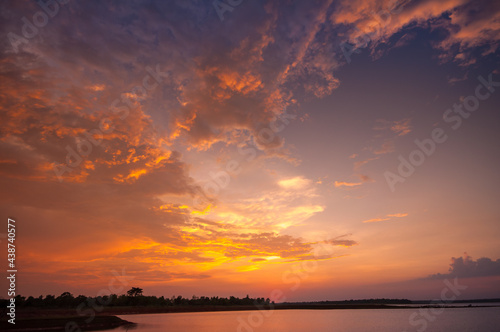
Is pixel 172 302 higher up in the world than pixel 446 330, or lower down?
lower down

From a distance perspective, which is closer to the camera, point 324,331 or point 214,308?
point 324,331

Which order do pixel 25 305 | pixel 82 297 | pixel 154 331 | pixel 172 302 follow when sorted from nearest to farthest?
pixel 154 331 < pixel 25 305 < pixel 82 297 < pixel 172 302

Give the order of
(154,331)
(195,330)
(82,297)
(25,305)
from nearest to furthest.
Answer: (154,331), (195,330), (25,305), (82,297)

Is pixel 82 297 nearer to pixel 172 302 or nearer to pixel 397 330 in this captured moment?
pixel 172 302

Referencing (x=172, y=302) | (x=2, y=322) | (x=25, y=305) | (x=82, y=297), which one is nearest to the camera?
(x=2, y=322)

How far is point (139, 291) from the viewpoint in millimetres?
157875

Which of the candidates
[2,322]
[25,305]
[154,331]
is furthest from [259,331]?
[25,305]

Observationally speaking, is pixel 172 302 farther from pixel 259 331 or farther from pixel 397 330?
pixel 397 330

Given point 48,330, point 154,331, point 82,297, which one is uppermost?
point 48,330

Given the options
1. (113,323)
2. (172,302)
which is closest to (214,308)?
(172,302)

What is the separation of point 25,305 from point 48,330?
97584 mm

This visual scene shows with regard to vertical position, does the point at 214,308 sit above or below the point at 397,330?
below

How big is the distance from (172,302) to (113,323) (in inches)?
5449

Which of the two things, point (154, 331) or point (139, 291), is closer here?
point (154, 331)
